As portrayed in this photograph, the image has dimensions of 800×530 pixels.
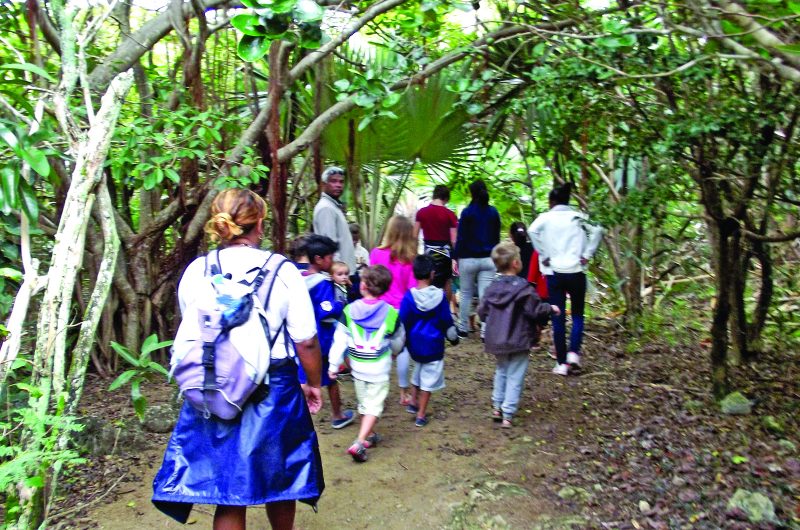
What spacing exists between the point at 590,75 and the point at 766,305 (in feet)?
7.72

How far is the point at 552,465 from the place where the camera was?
4992mm

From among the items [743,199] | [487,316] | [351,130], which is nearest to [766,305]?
[743,199]

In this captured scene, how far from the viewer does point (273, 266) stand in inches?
129

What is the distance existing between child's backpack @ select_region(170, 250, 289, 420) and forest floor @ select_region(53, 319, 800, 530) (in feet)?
4.99

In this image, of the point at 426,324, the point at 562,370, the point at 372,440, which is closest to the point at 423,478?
the point at 372,440

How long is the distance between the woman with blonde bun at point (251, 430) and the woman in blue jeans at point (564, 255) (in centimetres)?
397

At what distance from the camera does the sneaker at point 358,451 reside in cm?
504

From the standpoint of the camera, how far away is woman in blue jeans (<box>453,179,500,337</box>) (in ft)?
27.5

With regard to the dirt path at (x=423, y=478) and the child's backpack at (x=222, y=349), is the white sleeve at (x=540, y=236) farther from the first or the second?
the child's backpack at (x=222, y=349)

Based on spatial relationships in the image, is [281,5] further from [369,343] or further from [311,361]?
[369,343]

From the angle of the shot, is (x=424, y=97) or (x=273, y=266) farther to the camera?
(x=424, y=97)

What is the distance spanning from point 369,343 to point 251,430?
210 cm

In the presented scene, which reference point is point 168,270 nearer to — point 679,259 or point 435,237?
point 435,237

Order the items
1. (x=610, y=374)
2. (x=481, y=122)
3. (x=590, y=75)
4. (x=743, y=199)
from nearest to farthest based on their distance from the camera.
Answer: (x=743, y=199), (x=590, y=75), (x=610, y=374), (x=481, y=122)
